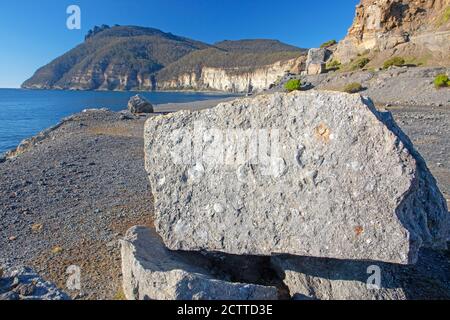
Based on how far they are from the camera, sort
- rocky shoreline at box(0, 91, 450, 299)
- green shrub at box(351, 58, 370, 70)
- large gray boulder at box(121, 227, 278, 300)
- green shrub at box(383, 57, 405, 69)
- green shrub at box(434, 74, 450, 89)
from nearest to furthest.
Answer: large gray boulder at box(121, 227, 278, 300)
rocky shoreline at box(0, 91, 450, 299)
green shrub at box(434, 74, 450, 89)
green shrub at box(383, 57, 405, 69)
green shrub at box(351, 58, 370, 70)

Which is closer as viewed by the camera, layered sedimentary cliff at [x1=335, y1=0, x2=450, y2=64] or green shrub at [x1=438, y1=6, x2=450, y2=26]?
layered sedimentary cliff at [x1=335, y1=0, x2=450, y2=64]

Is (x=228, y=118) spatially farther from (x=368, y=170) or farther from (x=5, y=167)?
(x=5, y=167)

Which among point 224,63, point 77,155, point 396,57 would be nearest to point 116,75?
point 224,63

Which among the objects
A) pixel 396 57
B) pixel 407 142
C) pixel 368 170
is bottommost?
pixel 368 170

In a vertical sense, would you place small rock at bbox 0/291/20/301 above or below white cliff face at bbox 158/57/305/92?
below

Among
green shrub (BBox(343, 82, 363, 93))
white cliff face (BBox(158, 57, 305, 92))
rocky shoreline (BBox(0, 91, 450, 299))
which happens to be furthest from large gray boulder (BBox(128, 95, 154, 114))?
white cliff face (BBox(158, 57, 305, 92))

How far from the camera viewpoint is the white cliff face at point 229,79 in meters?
138

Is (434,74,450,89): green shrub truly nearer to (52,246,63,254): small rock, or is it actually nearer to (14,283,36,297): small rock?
(52,246,63,254): small rock

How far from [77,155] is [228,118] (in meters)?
9.79

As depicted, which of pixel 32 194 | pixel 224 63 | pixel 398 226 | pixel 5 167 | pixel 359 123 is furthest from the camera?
pixel 224 63

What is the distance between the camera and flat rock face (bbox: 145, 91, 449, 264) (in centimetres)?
334

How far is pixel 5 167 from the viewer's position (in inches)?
442

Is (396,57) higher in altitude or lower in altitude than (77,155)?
higher

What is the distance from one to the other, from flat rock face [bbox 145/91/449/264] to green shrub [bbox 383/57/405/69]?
37120 millimetres
